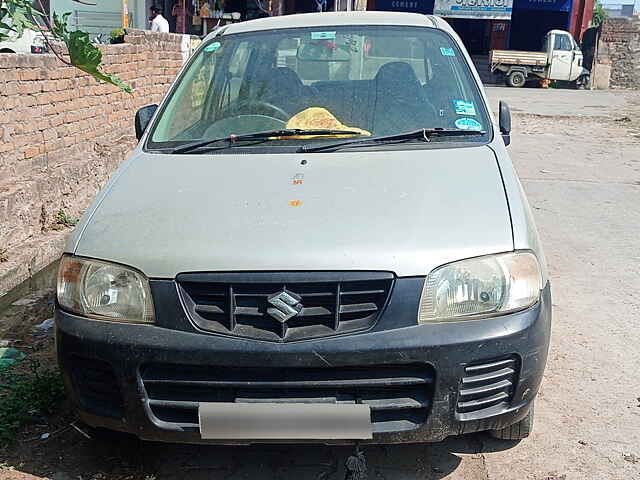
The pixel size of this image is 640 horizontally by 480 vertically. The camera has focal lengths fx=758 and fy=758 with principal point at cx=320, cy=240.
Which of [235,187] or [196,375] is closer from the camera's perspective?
[196,375]

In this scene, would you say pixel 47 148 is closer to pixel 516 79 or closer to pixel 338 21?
pixel 338 21

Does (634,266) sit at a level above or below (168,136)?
below

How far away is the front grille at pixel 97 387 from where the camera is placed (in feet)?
8.83

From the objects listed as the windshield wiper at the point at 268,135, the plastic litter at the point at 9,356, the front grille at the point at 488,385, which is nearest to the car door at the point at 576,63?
the windshield wiper at the point at 268,135

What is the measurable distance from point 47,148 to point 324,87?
11.0 ft

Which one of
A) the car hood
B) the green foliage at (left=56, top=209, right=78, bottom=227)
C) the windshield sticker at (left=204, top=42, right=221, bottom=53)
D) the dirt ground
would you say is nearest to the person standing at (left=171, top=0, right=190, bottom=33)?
the green foliage at (left=56, top=209, right=78, bottom=227)

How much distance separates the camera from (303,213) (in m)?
2.84

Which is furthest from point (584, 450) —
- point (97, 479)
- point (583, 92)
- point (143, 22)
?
point (583, 92)

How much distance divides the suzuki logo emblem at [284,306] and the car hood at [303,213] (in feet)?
0.31

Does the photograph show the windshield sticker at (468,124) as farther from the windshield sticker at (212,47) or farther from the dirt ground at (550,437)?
the windshield sticker at (212,47)

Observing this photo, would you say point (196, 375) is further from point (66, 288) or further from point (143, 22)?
point (143, 22)

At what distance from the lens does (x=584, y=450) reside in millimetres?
3211

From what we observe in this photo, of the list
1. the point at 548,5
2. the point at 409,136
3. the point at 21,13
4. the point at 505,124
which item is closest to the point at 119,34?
the point at 505,124

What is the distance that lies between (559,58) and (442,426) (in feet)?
87.7
